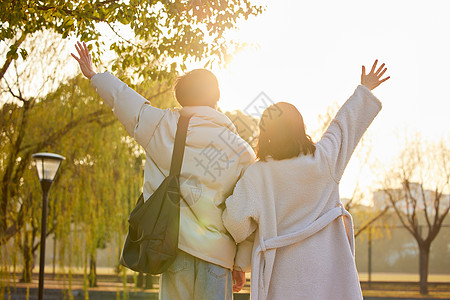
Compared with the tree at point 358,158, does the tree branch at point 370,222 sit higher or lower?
lower

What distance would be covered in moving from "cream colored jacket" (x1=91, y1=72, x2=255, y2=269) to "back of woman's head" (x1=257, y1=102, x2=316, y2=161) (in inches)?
4.3

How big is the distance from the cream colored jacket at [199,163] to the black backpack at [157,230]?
6cm

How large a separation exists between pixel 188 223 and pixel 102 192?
9.58 m

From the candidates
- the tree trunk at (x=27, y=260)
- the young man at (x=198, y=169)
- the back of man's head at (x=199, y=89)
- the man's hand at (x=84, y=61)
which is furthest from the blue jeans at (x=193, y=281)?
the tree trunk at (x=27, y=260)

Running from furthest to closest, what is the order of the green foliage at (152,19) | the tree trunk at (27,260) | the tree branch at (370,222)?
the tree branch at (370,222) → the tree trunk at (27,260) → the green foliage at (152,19)

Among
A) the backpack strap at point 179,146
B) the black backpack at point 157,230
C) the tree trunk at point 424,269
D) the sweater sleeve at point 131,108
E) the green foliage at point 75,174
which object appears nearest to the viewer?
the black backpack at point 157,230

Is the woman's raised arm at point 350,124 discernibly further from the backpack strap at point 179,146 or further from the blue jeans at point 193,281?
the blue jeans at point 193,281

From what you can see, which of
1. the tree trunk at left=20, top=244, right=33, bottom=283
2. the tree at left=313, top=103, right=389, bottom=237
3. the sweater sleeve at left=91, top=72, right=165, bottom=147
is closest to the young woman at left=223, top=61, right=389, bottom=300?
the sweater sleeve at left=91, top=72, right=165, bottom=147

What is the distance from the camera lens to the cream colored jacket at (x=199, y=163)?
2660 mm

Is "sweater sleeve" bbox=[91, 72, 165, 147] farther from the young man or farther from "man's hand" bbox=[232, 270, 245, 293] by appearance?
"man's hand" bbox=[232, 270, 245, 293]

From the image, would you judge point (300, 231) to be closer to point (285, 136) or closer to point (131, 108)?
point (285, 136)

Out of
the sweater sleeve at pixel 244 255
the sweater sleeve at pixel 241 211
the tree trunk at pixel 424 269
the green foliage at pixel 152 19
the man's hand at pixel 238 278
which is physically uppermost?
the green foliage at pixel 152 19

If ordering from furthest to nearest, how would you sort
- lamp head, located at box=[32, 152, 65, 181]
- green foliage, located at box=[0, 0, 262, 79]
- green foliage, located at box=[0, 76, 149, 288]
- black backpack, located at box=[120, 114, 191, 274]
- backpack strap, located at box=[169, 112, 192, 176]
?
green foliage, located at box=[0, 76, 149, 288]
lamp head, located at box=[32, 152, 65, 181]
green foliage, located at box=[0, 0, 262, 79]
backpack strap, located at box=[169, 112, 192, 176]
black backpack, located at box=[120, 114, 191, 274]

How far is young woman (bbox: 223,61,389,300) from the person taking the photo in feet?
9.37
